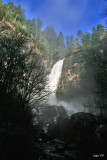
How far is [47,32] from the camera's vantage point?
78250 millimetres

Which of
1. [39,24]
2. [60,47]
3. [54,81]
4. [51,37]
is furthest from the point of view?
[51,37]

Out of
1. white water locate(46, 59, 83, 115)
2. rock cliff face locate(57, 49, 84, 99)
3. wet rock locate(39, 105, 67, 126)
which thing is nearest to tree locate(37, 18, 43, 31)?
white water locate(46, 59, 83, 115)

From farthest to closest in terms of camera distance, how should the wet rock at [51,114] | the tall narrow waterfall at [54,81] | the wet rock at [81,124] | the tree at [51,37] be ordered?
the tree at [51,37], the tall narrow waterfall at [54,81], the wet rock at [51,114], the wet rock at [81,124]

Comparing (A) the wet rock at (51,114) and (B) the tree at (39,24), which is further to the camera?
(B) the tree at (39,24)

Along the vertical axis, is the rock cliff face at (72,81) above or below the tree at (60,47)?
below

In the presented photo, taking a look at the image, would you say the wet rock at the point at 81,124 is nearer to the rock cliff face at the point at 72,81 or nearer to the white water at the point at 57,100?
the white water at the point at 57,100

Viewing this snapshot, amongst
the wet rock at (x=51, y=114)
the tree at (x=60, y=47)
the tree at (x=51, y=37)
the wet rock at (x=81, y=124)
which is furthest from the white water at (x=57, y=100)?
the tree at (x=51, y=37)

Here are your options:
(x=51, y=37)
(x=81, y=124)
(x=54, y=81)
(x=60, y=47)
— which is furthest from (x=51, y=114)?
(x=51, y=37)

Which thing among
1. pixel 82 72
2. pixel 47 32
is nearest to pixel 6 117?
pixel 82 72

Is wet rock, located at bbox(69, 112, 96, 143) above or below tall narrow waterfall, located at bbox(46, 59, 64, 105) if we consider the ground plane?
below

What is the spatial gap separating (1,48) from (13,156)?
6.91 m

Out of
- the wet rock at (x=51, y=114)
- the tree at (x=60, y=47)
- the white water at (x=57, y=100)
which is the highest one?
the tree at (x=60, y=47)

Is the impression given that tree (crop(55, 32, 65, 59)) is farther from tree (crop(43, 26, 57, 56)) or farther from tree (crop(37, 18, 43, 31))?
tree (crop(37, 18, 43, 31))

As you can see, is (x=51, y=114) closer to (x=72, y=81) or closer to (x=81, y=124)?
(x=81, y=124)
